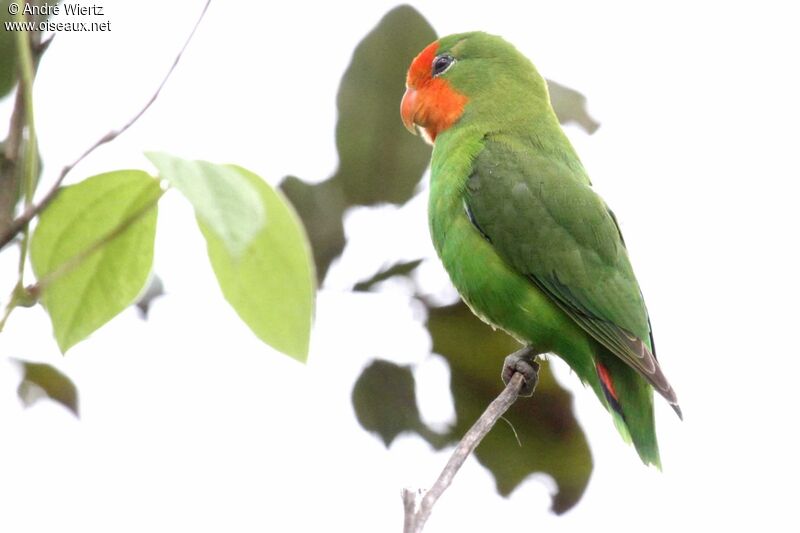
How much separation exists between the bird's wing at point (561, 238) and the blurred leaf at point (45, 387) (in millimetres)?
1422

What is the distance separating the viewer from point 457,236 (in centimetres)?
272

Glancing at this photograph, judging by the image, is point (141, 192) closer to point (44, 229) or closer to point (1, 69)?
point (44, 229)

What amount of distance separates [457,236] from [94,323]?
5.85 ft

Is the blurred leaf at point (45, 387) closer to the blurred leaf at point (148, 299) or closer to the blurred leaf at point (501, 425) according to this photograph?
the blurred leaf at point (148, 299)

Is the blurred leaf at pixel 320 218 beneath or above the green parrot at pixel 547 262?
above

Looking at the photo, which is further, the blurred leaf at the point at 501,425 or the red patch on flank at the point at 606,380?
the red patch on flank at the point at 606,380

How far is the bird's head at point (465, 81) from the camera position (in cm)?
312

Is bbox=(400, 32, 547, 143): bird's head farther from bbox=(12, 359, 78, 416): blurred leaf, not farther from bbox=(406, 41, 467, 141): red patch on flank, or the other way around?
bbox=(12, 359, 78, 416): blurred leaf

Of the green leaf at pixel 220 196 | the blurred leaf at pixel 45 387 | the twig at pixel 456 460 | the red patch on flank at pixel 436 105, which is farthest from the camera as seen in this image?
the red patch on flank at pixel 436 105

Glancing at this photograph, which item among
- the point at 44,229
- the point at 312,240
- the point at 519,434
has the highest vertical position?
the point at 44,229

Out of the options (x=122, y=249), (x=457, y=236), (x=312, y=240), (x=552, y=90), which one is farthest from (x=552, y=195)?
(x=122, y=249)

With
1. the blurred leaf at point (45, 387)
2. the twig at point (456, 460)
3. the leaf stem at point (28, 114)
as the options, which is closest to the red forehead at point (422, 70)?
the twig at point (456, 460)

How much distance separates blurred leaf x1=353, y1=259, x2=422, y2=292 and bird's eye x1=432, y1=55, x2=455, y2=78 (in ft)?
4.65

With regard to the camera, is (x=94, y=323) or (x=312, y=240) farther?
(x=312, y=240)
